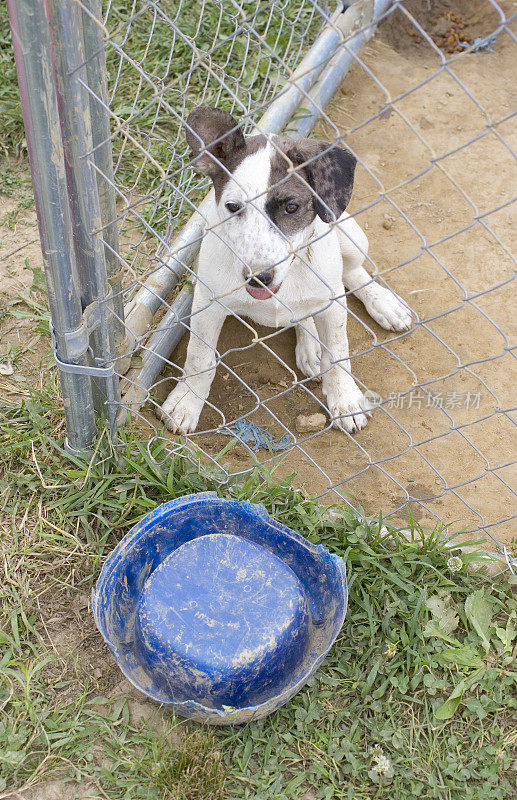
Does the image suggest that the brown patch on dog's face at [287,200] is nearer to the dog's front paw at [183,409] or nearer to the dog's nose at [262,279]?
the dog's nose at [262,279]

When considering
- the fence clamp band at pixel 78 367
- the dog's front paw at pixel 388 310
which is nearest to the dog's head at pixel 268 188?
the fence clamp band at pixel 78 367

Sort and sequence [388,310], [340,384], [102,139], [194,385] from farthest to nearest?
[388,310]
[340,384]
[194,385]
[102,139]

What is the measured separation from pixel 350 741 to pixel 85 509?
3.56 ft

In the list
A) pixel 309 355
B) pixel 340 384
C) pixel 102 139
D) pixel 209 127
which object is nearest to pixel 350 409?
pixel 340 384

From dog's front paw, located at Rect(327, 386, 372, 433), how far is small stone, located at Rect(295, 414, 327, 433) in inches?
1.6

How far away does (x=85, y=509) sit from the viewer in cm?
255

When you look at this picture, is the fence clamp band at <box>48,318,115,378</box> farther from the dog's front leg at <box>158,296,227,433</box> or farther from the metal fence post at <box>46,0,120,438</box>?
the dog's front leg at <box>158,296,227,433</box>

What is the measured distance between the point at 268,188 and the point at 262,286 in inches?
12.0

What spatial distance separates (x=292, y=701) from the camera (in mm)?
2232

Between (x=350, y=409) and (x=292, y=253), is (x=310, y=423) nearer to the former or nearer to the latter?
(x=350, y=409)

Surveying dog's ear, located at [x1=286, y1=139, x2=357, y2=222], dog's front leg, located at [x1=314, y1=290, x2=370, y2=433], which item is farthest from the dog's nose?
dog's front leg, located at [x1=314, y1=290, x2=370, y2=433]

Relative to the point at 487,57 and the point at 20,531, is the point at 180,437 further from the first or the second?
the point at 487,57

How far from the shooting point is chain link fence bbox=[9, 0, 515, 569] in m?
1.96

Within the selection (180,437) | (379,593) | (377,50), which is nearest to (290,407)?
(180,437)
